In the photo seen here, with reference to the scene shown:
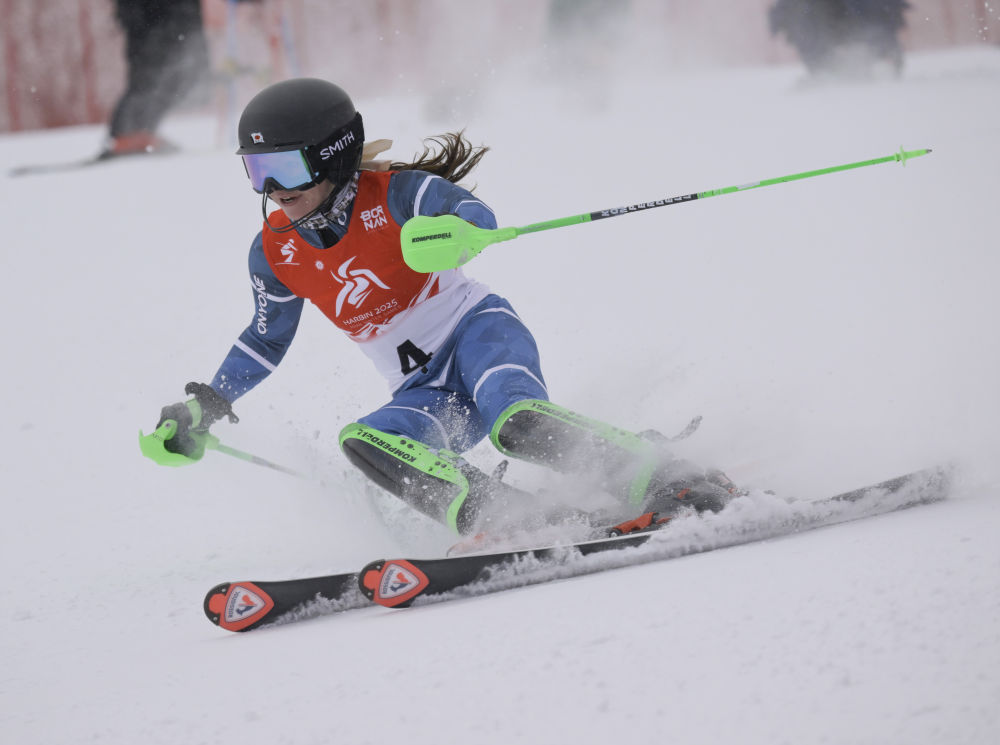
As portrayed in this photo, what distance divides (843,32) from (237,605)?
388 inches

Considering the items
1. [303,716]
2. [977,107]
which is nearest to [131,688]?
[303,716]

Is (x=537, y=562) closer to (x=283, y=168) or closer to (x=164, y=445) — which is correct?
(x=283, y=168)

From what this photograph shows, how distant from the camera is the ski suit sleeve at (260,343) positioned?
2.97 metres

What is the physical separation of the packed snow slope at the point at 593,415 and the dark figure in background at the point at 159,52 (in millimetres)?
583

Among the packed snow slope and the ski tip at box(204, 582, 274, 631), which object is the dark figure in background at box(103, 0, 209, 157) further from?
the ski tip at box(204, 582, 274, 631)

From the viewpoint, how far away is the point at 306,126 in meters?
2.49

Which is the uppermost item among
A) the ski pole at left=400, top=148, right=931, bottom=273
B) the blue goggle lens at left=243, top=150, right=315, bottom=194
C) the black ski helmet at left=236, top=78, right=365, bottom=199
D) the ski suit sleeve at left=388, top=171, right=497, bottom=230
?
the black ski helmet at left=236, top=78, right=365, bottom=199

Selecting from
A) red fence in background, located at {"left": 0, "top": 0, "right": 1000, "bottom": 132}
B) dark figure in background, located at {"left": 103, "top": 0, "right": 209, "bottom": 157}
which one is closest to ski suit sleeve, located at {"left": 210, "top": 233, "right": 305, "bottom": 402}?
red fence in background, located at {"left": 0, "top": 0, "right": 1000, "bottom": 132}

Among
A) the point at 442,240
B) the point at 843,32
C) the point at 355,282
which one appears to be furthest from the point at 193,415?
the point at 843,32

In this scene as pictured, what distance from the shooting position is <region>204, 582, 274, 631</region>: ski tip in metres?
2.12

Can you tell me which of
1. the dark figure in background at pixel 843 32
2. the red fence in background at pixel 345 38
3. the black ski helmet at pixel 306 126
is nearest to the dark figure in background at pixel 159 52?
the red fence in background at pixel 345 38

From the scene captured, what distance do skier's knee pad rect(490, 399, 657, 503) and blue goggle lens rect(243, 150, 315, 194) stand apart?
85 centimetres

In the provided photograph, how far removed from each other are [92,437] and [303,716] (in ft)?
11.6

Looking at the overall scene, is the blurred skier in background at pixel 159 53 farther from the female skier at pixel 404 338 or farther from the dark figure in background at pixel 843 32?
the female skier at pixel 404 338
